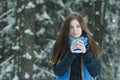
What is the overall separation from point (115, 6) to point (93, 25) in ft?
7.71

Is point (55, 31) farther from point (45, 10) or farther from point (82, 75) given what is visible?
point (82, 75)

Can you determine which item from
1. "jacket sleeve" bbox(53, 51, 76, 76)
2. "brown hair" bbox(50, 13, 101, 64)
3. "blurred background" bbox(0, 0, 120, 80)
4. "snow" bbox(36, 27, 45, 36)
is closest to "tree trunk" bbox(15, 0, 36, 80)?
"blurred background" bbox(0, 0, 120, 80)

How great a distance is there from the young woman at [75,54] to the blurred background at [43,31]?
18.0 feet

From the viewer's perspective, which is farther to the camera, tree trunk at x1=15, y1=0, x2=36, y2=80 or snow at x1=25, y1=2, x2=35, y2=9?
tree trunk at x1=15, y1=0, x2=36, y2=80

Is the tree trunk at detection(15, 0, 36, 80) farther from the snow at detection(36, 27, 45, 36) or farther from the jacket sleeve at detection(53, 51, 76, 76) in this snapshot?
the jacket sleeve at detection(53, 51, 76, 76)

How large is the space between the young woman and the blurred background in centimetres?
548

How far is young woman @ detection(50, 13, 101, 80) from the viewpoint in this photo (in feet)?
16.9

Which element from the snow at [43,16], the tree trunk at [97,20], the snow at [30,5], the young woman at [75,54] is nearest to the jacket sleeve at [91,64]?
the young woman at [75,54]

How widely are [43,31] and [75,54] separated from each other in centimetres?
985

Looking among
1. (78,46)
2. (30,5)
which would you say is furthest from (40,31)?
(78,46)

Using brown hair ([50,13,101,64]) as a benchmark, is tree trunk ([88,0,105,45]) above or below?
below

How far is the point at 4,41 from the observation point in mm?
16250

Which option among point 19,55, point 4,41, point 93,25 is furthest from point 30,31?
point 4,41

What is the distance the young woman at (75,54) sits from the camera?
514cm
